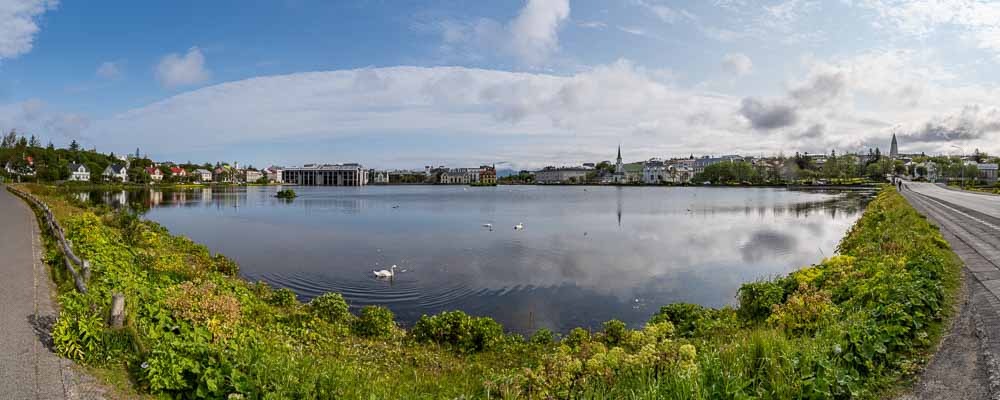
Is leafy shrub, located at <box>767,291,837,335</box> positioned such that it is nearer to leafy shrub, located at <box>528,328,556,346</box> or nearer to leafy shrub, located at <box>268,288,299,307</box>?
leafy shrub, located at <box>528,328,556,346</box>

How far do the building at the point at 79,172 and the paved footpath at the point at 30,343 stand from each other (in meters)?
124

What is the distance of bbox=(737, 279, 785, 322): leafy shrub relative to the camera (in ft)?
29.5

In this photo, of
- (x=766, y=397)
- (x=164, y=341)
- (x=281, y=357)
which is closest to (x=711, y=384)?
(x=766, y=397)

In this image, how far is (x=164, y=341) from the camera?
19.1 feet

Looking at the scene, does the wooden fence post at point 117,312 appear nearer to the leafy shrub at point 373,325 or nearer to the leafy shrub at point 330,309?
the leafy shrub at point 330,309

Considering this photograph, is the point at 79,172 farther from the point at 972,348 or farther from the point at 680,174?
the point at 680,174

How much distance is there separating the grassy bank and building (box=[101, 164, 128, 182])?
127222mm

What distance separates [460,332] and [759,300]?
19.9 ft

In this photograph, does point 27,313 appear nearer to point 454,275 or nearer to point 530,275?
Result: point 454,275

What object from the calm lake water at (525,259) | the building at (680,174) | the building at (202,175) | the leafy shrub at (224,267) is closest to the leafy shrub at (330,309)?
the calm lake water at (525,259)

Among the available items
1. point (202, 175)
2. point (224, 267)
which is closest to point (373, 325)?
point (224, 267)

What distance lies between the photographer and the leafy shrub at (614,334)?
855cm

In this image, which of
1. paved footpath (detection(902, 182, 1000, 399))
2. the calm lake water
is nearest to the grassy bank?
paved footpath (detection(902, 182, 1000, 399))

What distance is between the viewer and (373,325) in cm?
916
